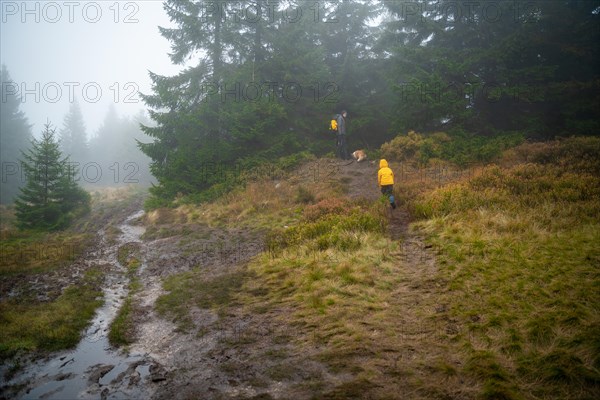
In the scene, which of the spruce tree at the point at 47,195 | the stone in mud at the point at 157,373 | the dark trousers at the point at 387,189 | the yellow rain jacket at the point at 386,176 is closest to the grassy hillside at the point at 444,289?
the dark trousers at the point at 387,189

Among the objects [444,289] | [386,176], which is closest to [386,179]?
[386,176]

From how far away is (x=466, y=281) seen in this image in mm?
6504

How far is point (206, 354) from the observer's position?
17.6 feet

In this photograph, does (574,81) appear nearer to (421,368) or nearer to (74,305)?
(421,368)

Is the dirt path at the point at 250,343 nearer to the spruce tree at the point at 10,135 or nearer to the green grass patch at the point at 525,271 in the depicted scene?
the green grass patch at the point at 525,271

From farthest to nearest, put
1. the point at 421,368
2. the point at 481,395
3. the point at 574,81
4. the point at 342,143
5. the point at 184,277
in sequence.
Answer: the point at 342,143 → the point at 574,81 → the point at 184,277 → the point at 421,368 → the point at 481,395

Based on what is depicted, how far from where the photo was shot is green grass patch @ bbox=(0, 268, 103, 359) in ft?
19.3

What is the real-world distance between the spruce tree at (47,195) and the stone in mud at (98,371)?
19792mm

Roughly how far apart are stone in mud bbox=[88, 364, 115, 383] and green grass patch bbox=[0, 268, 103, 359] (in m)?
1.23

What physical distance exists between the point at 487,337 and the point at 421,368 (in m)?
1.30

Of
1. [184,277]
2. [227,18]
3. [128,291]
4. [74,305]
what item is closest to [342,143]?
[227,18]

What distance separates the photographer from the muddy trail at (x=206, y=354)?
4.49 m

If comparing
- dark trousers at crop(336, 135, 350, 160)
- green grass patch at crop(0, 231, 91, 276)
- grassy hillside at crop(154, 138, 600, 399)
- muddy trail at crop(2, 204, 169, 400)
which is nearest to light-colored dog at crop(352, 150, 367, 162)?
dark trousers at crop(336, 135, 350, 160)

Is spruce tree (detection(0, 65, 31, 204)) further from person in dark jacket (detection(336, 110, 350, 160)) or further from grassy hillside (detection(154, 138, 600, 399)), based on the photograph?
grassy hillside (detection(154, 138, 600, 399))
